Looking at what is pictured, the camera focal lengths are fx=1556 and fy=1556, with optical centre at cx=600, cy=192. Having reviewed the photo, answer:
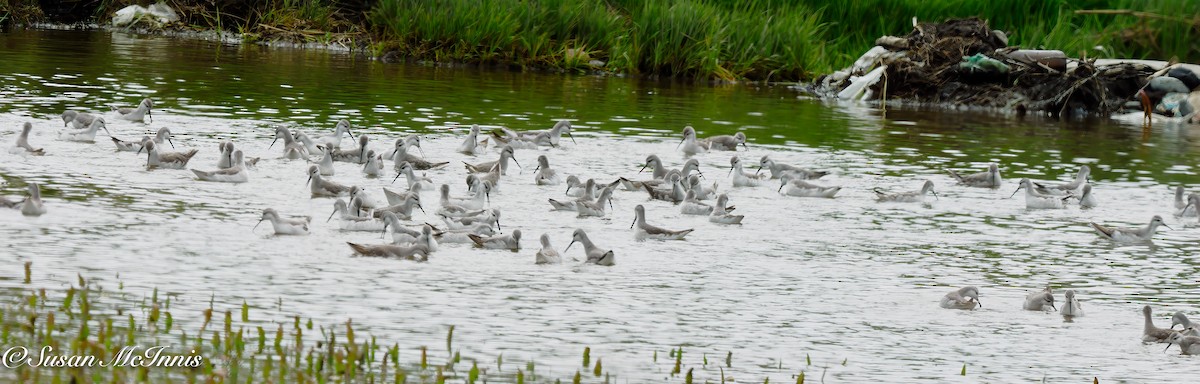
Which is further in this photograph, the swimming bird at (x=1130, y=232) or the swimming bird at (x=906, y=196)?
the swimming bird at (x=906, y=196)

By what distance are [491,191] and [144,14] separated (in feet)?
86.8

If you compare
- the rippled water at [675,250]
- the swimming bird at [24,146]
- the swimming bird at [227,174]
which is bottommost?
the rippled water at [675,250]

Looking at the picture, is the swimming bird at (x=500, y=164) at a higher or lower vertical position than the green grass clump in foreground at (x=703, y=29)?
lower

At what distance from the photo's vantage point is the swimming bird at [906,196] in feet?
58.4

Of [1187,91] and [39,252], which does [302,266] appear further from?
[1187,91]

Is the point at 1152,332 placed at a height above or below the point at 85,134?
below

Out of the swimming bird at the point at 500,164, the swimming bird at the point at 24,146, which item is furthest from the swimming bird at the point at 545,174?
the swimming bird at the point at 24,146

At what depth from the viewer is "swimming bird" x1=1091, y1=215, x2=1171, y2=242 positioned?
15.5m

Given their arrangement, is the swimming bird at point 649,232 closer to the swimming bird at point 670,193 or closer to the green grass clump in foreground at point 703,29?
the swimming bird at point 670,193

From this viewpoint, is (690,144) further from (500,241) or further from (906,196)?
(500,241)

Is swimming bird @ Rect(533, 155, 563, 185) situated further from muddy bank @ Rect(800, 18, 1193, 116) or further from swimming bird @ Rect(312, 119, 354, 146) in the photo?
muddy bank @ Rect(800, 18, 1193, 116)

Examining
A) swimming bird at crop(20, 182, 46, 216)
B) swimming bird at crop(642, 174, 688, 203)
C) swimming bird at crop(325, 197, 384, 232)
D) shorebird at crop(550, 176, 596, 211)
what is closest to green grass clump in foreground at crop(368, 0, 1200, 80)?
swimming bird at crop(642, 174, 688, 203)

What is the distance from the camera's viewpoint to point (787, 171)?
19.2 metres

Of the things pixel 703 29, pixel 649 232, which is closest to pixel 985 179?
pixel 649 232
